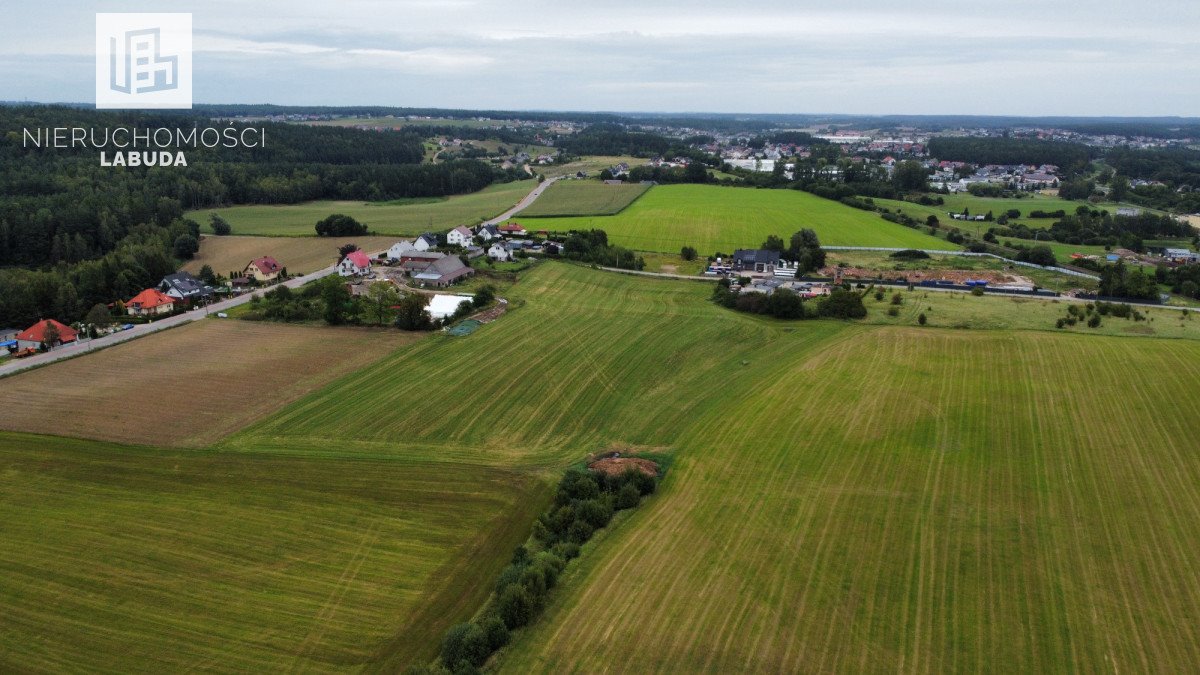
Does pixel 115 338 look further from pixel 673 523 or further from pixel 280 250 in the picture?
pixel 673 523

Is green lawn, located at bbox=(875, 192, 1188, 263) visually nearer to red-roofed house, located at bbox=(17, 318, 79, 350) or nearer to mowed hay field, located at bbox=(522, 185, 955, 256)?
mowed hay field, located at bbox=(522, 185, 955, 256)

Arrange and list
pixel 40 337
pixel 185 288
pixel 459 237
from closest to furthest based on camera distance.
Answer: pixel 40 337, pixel 185 288, pixel 459 237

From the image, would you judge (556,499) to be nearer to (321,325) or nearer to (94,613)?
(94,613)

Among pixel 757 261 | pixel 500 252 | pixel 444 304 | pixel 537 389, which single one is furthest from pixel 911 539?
pixel 500 252

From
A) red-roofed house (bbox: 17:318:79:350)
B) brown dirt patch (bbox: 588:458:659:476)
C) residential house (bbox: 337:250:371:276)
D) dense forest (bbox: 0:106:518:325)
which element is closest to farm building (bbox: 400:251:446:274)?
residential house (bbox: 337:250:371:276)

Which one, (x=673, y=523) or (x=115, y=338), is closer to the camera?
(x=673, y=523)

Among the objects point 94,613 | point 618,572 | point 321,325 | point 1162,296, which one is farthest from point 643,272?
point 94,613

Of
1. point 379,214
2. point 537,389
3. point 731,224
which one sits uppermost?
point 731,224
